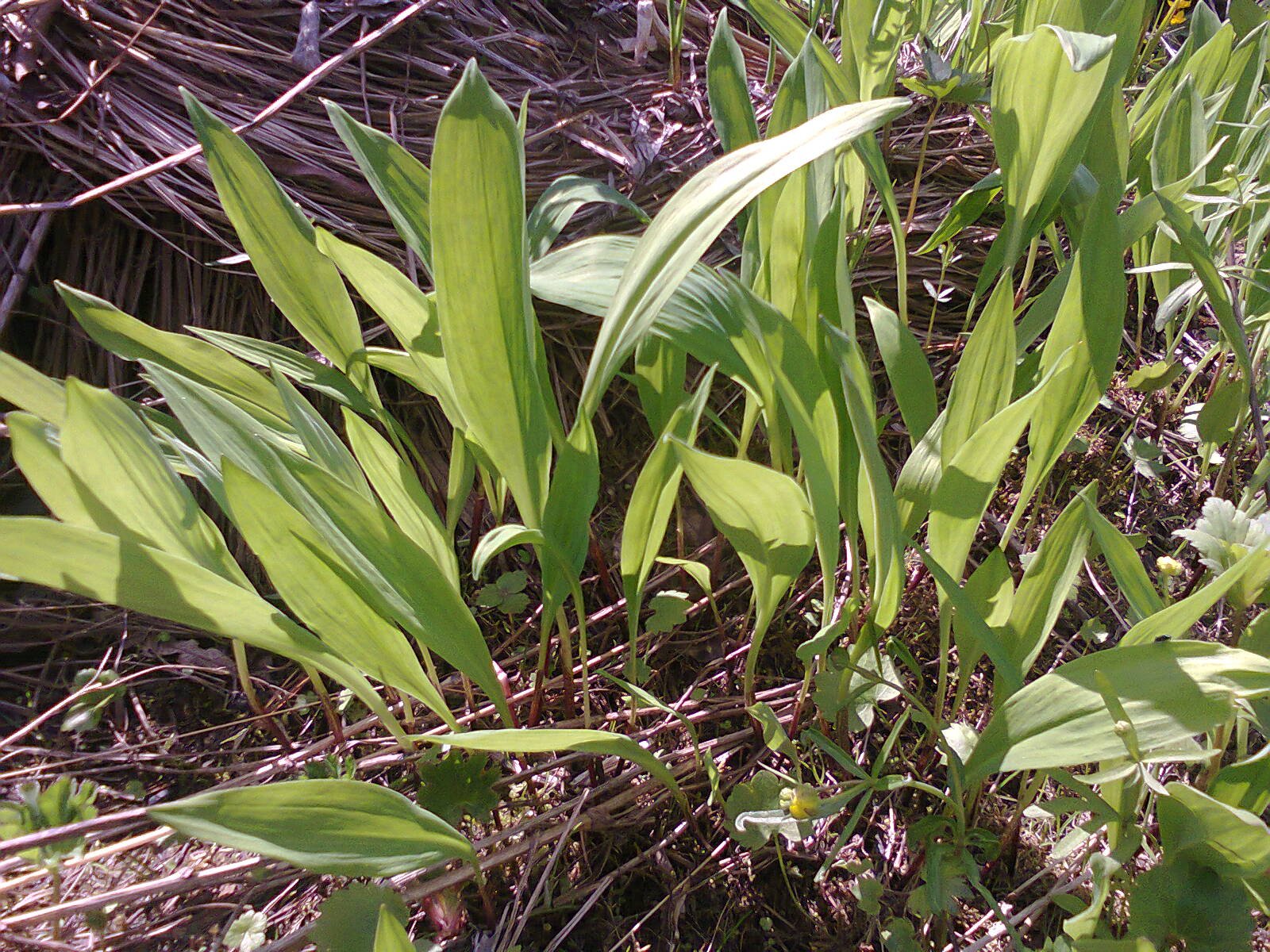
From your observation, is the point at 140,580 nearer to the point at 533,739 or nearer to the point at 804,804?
the point at 533,739

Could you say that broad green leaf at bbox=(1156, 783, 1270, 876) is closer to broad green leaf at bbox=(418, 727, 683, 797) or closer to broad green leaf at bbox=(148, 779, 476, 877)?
broad green leaf at bbox=(418, 727, 683, 797)

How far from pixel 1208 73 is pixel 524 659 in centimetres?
107

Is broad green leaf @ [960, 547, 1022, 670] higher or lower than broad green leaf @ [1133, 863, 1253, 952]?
higher

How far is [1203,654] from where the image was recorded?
0.51 metres

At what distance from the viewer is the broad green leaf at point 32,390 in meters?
0.60

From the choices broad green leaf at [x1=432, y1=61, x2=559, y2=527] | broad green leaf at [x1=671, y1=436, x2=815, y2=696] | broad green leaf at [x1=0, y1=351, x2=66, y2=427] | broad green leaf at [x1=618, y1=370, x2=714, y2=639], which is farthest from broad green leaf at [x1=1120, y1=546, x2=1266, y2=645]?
broad green leaf at [x1=0, y1=351, x2=66, y2=427]

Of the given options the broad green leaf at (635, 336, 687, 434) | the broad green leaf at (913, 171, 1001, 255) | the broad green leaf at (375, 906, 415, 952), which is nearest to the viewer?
the broad green leaf at (375, 906, 415, 952)

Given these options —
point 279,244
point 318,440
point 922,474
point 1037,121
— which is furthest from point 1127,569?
point 279,244

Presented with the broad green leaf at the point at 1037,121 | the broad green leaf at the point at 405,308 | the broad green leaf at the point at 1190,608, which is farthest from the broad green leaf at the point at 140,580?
the broad green leaf at the point at 1037,121

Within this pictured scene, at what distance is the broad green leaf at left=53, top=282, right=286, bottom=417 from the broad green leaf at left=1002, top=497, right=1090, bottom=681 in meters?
0.68

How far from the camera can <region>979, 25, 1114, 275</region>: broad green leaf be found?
706 millimetres

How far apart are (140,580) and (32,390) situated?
8.5 inches

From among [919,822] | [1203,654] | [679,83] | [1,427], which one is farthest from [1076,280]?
[1,427]

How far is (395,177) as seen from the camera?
29.7 inches
